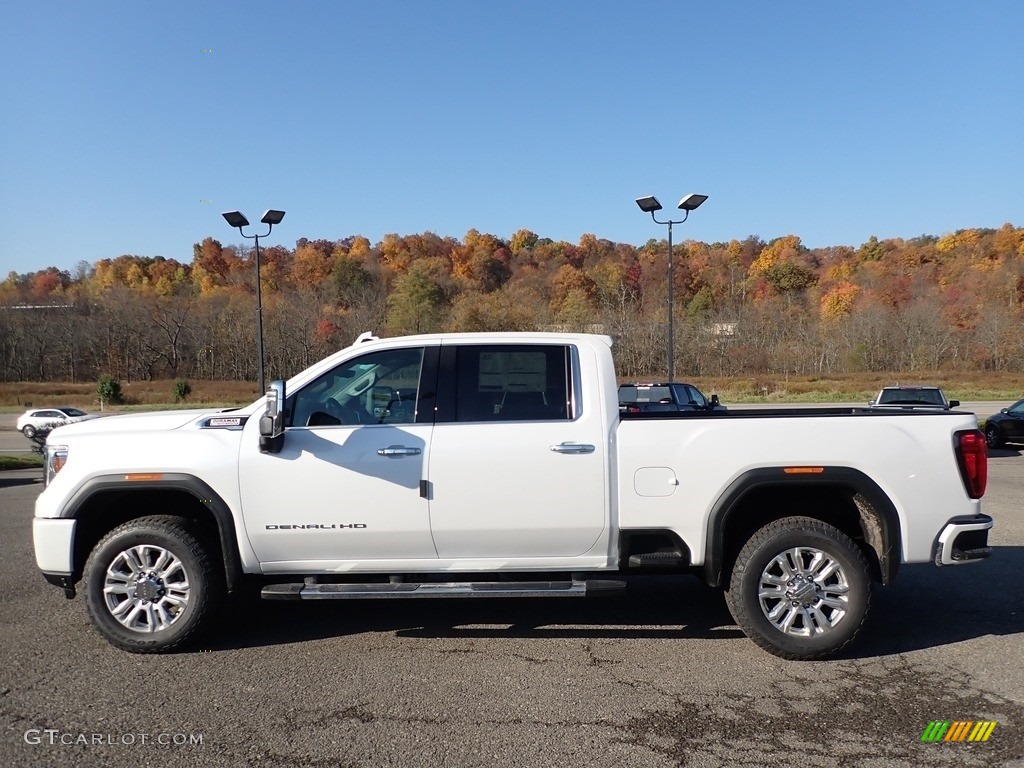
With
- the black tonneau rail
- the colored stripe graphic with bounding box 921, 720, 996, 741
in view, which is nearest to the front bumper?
the black tonneau rail

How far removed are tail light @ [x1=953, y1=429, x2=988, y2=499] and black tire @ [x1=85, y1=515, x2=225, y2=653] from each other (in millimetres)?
4726

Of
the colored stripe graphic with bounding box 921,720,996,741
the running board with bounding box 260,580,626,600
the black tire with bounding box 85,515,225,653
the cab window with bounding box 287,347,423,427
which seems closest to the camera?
the colored stripe graphic with bounding box 921,720,996,741

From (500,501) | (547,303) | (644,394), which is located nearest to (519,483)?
(500,501)

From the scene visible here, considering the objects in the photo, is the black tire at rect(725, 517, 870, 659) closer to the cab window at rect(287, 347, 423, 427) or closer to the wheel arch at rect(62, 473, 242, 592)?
the cab window at rect(287, 347, 423, 427)

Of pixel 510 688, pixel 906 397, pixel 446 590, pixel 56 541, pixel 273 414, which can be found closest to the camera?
pixel 510 688

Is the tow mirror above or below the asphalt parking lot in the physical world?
above

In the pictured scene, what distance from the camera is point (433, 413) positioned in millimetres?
4938

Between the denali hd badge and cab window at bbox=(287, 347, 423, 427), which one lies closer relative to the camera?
the denali hd badge

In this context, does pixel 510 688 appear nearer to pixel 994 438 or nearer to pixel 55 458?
pixel 55 458

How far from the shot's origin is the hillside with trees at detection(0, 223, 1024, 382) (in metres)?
67.2

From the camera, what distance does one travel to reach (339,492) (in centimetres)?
475

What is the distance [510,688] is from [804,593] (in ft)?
6.24

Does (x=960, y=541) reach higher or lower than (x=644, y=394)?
lower

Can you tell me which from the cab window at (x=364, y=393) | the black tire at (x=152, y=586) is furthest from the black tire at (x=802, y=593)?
the black tire at (x=152, y=586)
